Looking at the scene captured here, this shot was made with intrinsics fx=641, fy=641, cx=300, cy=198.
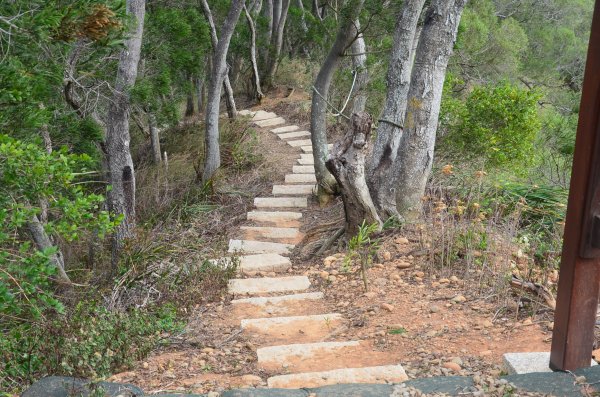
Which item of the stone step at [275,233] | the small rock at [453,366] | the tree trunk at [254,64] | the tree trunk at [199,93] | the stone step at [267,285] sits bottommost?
the stone step at [267,285]

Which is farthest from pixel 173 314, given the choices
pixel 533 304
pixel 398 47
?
pixel 398 47

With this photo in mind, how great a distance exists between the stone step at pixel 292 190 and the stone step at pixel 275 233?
3.96ft

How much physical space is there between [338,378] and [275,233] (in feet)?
13.5

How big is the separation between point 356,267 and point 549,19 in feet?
61.9

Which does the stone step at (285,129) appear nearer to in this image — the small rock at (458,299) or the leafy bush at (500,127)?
the leafy bush at (500,127)

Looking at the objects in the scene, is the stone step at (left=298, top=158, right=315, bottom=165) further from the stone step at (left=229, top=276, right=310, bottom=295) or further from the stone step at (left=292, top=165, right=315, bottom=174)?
the stone step at (left=229, top=276, right=310, bottom=295)

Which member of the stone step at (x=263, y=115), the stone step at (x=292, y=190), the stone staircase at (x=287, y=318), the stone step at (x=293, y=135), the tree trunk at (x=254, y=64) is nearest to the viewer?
the stone staircase at (x=287, y=318)

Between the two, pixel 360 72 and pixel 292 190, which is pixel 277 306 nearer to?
pixel 292 190

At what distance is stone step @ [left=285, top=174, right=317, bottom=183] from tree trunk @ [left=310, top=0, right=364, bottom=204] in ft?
3.03

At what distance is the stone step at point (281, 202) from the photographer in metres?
8.26

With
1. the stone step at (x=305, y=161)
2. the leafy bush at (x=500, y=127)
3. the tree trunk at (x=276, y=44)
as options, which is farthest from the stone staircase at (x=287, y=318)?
the tree trunk at (x=276, y=44)

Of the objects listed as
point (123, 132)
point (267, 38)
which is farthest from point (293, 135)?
point (123, 132)

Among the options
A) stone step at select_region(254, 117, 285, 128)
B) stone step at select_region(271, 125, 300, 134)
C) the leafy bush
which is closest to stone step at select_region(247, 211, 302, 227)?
the leafy bush

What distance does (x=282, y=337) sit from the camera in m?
4.43
